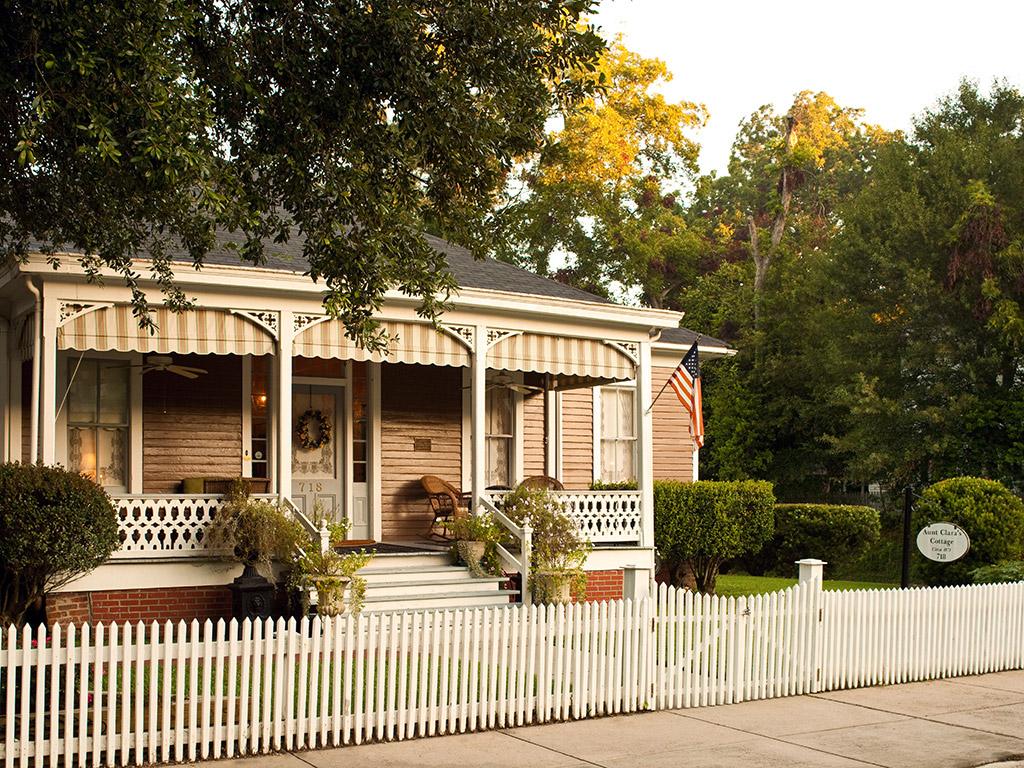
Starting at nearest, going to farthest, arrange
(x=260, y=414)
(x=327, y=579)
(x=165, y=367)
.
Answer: (x=327, y=579) < (x=165, y=367) < (x=260, y=414)

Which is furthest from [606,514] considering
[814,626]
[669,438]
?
[669,438]

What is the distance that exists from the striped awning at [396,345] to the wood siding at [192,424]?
224 cm

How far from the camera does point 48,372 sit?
41.8 ft

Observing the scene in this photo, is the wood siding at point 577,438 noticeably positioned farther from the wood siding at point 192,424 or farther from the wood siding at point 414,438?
the wood siding at point 192,424

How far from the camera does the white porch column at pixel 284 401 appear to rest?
1400cm

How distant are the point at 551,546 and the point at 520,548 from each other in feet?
1.26

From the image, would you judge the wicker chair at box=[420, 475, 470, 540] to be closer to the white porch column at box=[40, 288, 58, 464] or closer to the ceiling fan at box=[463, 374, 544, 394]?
the ceiling fan at box=[463, 374, 544, 394]

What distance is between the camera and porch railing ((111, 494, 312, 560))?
13.2 m

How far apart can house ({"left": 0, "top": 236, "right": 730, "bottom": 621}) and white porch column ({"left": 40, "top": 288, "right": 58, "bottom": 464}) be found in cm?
2

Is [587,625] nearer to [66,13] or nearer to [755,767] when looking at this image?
[755,767]

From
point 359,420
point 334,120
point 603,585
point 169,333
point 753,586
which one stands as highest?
point 334,120

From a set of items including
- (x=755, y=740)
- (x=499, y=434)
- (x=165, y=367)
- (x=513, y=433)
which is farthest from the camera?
(x=513, y=433)

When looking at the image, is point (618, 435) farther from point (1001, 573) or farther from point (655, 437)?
point (1001, 573)

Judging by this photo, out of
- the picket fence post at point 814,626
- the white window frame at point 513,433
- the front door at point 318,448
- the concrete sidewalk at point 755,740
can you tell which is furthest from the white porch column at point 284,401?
the picket fence post at point 814,626
